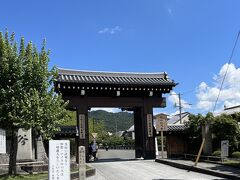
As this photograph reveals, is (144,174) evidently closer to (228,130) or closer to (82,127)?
(228,130)

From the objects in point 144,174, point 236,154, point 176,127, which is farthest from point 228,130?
point 144,174

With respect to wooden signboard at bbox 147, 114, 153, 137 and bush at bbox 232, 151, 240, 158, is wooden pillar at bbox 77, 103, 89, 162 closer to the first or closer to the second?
wooden signboard at bbox 147, 114, 153, 137

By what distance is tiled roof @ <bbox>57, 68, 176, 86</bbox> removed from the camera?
27938 millimetres

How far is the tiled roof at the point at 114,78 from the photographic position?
2794cm

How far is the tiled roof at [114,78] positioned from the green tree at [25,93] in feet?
30.2

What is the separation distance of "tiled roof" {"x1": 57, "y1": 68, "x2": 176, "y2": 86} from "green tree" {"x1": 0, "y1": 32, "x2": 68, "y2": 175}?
922cm

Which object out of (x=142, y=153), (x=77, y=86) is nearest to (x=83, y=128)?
(x=77, y=86)

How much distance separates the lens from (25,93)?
16406 mm

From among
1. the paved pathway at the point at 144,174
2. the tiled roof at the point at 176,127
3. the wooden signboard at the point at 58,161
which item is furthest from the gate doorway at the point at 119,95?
the wooden signboard at the point at 58,161

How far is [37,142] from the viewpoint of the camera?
2364 cm

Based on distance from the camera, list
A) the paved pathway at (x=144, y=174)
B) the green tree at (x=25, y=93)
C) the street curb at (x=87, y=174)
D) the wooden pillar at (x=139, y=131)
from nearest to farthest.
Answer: the green tree at (x=25, y=93), the paved pathway at (x=144, y=174), the street curb at (x=87, y=174), the wooden pillar at (x=139, y=131)

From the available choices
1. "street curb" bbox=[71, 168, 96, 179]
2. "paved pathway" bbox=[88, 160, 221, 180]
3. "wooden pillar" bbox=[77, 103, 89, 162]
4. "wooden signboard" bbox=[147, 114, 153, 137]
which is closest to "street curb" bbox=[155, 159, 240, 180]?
"paved pathway" bbox=[88, 160, 221, 180]

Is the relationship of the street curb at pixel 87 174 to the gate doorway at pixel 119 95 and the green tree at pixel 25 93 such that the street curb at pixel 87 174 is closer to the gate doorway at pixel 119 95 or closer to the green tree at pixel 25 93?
the green tree at pixel 25 93

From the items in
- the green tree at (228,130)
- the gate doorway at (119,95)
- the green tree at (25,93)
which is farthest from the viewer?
the gate doorway at (119,95)
